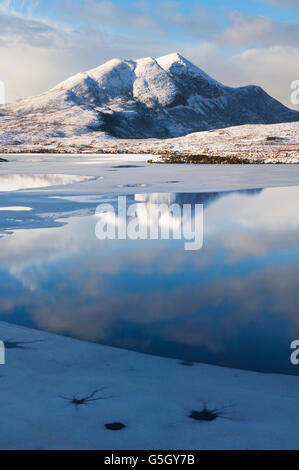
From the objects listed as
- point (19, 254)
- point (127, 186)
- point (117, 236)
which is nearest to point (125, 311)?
point (19, 254)

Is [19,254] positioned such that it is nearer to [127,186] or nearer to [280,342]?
[280,342]

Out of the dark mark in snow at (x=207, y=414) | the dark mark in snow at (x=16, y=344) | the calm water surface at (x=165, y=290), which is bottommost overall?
the dark mark in snow at (x=207, y=414)

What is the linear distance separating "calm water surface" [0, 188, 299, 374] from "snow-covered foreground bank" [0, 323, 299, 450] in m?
0.32

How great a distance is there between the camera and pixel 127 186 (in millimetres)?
19734

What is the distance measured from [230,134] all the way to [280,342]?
330 feet

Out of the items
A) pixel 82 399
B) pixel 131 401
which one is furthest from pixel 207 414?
pixel 82 399

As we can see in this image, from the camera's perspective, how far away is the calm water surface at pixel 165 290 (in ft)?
15.5

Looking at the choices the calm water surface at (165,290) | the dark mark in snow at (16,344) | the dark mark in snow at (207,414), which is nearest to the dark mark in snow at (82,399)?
the dark mark in snow at (207,414)

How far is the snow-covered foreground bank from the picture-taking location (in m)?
3.02

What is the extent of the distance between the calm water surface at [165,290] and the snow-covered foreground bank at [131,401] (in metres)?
0.32

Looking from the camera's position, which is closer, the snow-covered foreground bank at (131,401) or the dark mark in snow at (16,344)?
the snow-covered foreground bank at (131,401)

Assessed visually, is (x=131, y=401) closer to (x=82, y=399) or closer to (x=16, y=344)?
(x=82, y=399)

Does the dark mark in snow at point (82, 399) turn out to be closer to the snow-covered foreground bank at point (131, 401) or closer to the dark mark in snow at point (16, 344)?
the snow-covered foreground bank at point (131, 401)

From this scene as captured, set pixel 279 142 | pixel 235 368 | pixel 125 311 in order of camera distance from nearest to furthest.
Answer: pixel 235 368 → pixel 125 311 → pixel 279 142
